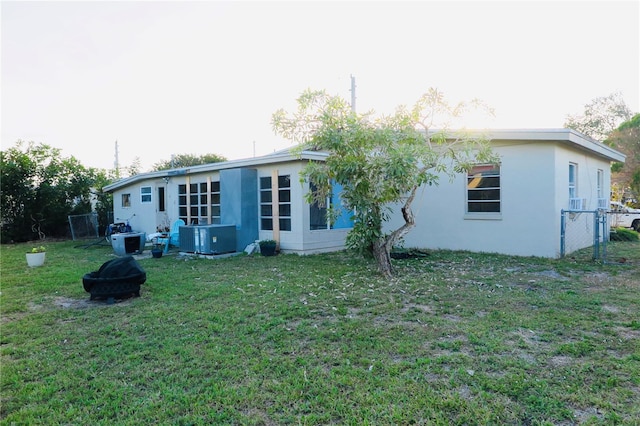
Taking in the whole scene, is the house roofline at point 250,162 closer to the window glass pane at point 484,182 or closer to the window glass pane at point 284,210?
the window glass pane at point 284,210

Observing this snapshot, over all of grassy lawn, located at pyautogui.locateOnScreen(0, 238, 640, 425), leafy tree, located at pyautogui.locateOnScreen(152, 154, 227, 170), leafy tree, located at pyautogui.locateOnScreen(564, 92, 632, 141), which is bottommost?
grassy lawn, located at pyautogui.locateOnScreen(0, 238, 640, 425)

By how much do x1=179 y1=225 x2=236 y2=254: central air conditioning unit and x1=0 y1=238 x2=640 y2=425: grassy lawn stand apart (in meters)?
3.25

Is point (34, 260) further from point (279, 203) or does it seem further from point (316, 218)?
point (316, 218)

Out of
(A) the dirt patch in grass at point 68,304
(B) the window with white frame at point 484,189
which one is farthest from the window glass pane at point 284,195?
(A) the dirt patch in grass at point 68,304

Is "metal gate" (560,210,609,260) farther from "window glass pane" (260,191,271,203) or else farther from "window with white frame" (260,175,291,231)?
"window glass pane" (260,191,271,203)

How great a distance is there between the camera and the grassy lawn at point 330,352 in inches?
103

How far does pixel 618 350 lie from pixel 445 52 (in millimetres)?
8875

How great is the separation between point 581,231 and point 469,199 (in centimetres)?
323

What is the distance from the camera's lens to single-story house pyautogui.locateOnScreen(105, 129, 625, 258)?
862cm

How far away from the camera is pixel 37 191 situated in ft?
52.9

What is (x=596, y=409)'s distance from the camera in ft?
8.36

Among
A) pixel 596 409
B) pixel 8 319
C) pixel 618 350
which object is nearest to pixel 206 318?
pixel 8 319

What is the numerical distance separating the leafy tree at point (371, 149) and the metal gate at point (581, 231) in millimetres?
2726

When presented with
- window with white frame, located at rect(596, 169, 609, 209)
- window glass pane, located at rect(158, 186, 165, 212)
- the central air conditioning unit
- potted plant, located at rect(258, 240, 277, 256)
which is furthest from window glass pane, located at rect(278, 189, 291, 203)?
window with white frame, located at rect(596, 169, 609, 209)
